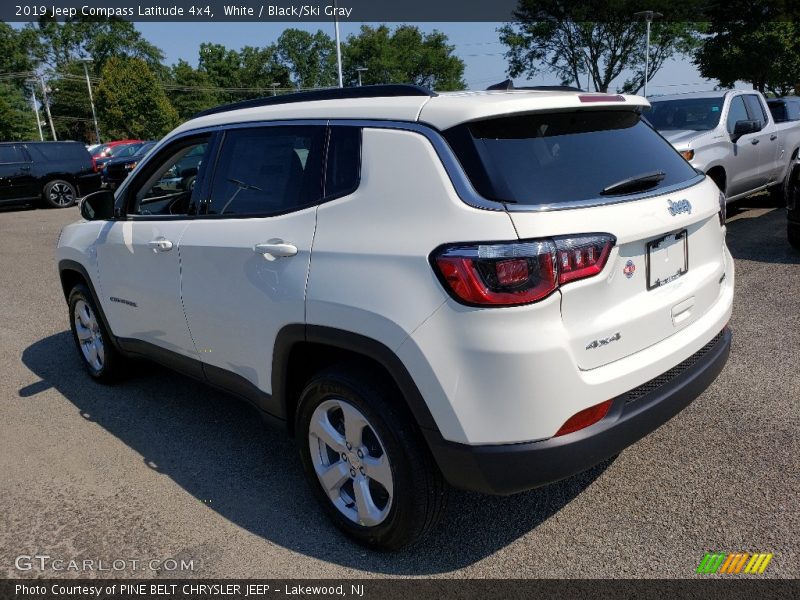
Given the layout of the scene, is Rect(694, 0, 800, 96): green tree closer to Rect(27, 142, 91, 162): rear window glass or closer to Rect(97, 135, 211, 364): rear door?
Rect(27, 142, 91, 162): rear window glass

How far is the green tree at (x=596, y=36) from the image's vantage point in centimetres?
3606

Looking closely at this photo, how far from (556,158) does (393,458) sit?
1261 millimetres

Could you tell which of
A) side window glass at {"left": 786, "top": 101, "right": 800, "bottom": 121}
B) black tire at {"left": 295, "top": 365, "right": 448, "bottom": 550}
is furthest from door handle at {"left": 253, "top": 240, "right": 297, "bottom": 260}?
side window glass at {"left": 786, "top": 101, "right": 800, "bottom": 121}

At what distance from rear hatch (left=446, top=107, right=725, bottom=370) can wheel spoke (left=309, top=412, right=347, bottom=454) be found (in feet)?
3.49

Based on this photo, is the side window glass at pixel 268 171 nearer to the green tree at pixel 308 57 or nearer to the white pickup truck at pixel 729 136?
the white pickup truck at pixel 729 136

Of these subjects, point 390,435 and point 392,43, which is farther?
point 392,43

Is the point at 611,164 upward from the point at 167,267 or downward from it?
upward

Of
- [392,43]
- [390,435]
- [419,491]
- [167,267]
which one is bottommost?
[419,491]

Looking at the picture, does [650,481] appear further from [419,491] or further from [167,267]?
[167,267]

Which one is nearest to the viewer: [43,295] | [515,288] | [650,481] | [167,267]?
[515,288]

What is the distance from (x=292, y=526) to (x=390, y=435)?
86cm

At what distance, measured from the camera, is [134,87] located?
193 ft

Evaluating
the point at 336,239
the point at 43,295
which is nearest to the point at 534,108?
the point at 336,239

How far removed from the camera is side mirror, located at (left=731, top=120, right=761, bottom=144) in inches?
320
